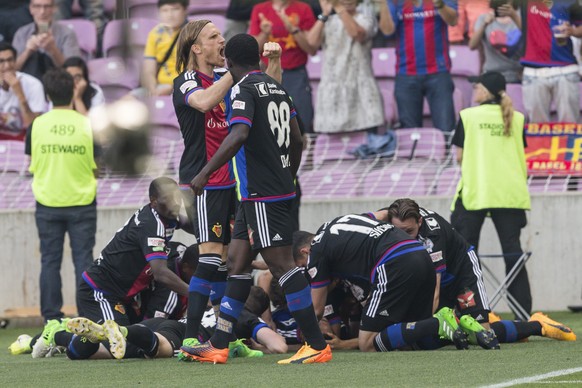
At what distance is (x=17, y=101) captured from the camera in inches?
412

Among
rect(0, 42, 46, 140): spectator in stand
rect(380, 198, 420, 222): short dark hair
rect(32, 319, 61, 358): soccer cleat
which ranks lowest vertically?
rect(32, 319, 61, 358): soccer cleat

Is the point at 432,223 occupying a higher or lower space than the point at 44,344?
higher

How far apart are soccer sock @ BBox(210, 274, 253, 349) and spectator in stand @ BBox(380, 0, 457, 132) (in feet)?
16.8

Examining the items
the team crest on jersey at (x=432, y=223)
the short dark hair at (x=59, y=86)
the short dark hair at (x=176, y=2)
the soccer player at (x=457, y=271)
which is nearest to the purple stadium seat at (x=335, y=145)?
the short dark hair at (x=59, y=86)

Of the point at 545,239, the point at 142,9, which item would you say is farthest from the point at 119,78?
the point at 545,239

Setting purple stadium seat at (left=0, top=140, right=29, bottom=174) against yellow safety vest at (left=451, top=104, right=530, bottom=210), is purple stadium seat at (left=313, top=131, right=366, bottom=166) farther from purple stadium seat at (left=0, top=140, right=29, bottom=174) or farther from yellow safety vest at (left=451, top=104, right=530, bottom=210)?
purple stadium seat at (left=0, top=140, right=29, bottom=174)

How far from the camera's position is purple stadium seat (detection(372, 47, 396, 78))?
39.0 ft

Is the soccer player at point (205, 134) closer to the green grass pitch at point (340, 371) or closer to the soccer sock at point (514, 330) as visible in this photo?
the green grass pitch at point (340, 371)

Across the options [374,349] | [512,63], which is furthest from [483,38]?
[374,349]

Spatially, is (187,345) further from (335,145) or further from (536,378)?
(335,145)

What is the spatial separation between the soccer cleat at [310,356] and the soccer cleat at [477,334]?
3.25 feet

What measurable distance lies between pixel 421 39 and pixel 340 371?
19.2 ft

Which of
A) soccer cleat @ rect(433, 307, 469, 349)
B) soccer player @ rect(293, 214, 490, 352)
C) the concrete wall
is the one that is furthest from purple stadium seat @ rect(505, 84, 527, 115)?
soccer cleat @ rect(433, 307, 469, 349)

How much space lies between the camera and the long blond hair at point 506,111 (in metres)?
8.67
